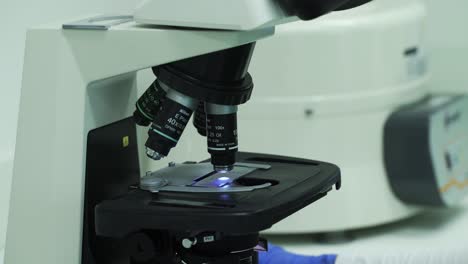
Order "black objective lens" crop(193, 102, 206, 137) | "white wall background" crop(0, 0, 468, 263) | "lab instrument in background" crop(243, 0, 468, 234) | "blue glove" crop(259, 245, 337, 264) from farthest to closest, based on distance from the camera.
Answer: "lab instrument in background" crop(243, 0, 468, 234) < "white wall background" crop(0, 0, 468, 263) < "blue glove" crop(259, 245, 337, 264) < "black objective lens" crop(193, 102, 206, 137)

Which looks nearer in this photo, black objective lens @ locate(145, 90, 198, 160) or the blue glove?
black objective lens @ locate(145, 90, 198, 160)

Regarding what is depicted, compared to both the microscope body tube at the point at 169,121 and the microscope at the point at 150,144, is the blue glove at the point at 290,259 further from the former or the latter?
the microscope body tube at the point at 169,121

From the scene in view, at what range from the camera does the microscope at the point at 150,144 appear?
749mm

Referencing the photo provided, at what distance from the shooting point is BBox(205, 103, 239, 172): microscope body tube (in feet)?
2.62

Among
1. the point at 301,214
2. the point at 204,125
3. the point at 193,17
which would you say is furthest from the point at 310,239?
the point at 193,17

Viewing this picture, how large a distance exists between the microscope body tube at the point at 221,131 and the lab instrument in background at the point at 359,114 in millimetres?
638

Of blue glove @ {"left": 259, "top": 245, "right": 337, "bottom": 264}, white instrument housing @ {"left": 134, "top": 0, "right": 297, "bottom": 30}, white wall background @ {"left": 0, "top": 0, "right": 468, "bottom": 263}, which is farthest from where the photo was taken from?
white wall background @ {"left": 0, "top": 0, "right": 468, "bottom": 263}

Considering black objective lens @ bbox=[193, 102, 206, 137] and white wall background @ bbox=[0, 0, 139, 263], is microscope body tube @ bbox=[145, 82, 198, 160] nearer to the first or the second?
black objective lens @ bbox=[193, 102, 206, 137]

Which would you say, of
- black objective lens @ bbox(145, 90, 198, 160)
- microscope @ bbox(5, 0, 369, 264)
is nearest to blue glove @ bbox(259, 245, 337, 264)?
microscope @ bbox(5, 0, 369, 264)

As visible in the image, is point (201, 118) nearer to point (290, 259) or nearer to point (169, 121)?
point (169, 121)

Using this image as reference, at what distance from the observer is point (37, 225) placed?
83 centimetres

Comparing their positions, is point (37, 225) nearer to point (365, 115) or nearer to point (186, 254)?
A: point (186, 254)

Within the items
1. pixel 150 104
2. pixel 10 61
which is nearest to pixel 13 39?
pixel 10 61

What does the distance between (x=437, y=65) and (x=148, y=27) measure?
130 centimetres
